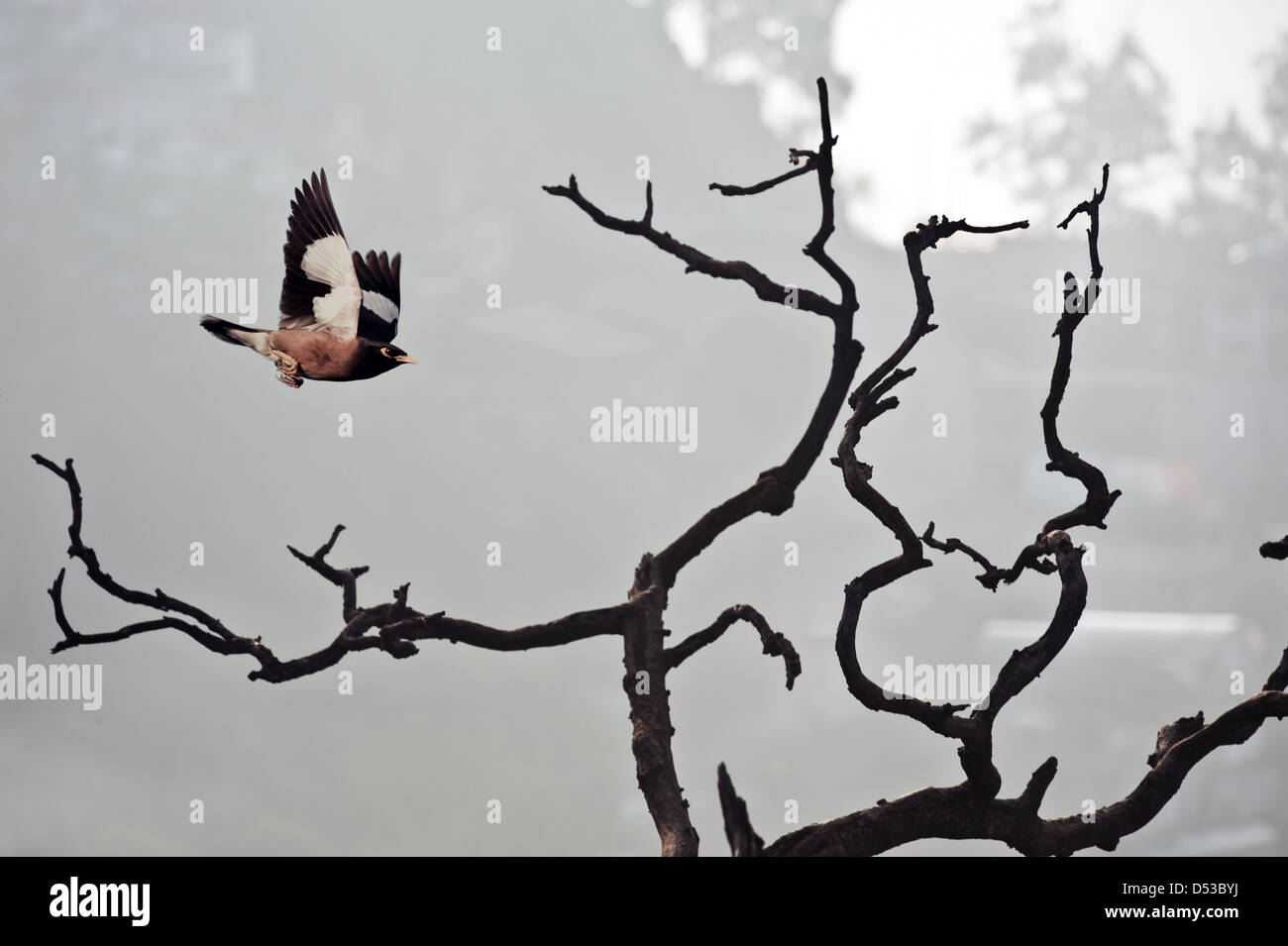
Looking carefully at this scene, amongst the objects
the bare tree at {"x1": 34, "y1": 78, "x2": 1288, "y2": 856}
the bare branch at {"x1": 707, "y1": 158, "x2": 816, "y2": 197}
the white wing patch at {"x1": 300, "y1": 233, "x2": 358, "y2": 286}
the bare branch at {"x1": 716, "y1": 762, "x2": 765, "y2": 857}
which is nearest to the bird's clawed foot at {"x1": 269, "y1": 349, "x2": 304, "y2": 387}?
the white wing patch at {"x1": 300, "y1": 233, "x2": 358, "y2": 286}

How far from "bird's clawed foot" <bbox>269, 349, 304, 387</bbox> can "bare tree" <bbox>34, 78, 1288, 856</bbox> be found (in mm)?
436

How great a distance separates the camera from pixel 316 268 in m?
2.09

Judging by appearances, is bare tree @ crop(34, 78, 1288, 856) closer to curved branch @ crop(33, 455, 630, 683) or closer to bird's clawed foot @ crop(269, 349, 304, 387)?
curved branch @ crop(33, 455, 630, 683)

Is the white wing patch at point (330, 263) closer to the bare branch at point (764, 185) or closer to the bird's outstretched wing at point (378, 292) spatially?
the bird's outstretched wing at point (378, 292)

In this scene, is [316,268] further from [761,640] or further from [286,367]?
[761,640]

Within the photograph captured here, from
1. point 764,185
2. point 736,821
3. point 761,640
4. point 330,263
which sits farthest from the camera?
point 761,640

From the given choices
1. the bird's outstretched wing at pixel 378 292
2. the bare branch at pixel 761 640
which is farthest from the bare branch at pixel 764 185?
the bare branch at pixel 761 640

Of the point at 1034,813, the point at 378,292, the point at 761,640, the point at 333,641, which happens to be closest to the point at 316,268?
the point at 378,292

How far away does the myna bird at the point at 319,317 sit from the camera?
2.04 metres

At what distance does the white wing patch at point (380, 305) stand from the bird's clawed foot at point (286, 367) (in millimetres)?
172

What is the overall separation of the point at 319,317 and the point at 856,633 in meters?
1.18
